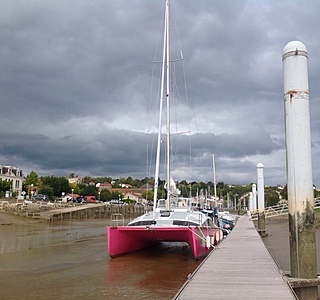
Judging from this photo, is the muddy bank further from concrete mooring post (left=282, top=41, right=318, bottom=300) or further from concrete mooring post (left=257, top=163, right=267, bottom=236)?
concrete mooring post (left=282, top=41, right=318, bottom=300)

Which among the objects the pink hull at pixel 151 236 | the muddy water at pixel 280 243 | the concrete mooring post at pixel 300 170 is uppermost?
the concrete mooring post at pixel 300 170

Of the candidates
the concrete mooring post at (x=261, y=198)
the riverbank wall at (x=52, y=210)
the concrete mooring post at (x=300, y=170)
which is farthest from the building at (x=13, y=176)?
the concrete mooring post at (x=300, y=170)

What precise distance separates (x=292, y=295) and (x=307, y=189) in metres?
2.19

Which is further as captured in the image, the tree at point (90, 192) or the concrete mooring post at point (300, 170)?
the tree at point (90, 192)

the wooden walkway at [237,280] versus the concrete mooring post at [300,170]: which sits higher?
the concrete mooring post at [300,170]

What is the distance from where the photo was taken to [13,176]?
A: 297 ft

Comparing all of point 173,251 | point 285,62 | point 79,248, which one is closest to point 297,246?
point 285,62

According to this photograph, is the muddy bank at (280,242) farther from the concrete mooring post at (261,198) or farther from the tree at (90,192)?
the tree at (90,192)

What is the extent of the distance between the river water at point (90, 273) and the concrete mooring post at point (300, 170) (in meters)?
3.65

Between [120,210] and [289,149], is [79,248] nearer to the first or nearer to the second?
[289,149]

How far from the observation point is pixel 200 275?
7426mm

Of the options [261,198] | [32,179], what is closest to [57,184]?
[32,179]

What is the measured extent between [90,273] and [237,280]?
680 centimetres

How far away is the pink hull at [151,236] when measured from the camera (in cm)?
1438
